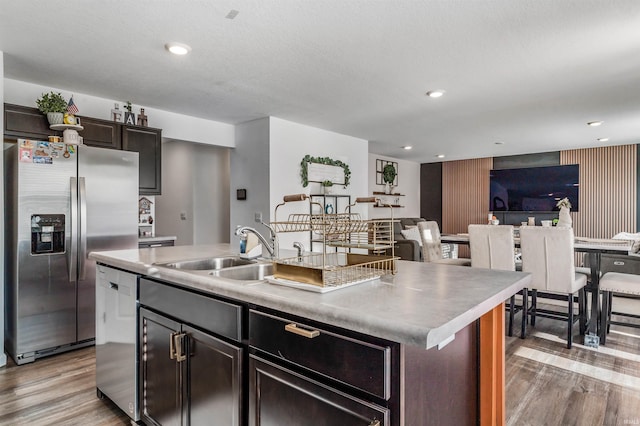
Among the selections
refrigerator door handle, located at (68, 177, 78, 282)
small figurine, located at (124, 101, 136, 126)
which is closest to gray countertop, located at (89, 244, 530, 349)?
refrigerator door handle, located at (68, 177, 78, 282)

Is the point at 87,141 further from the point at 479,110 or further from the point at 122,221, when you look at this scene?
the point at 479,110

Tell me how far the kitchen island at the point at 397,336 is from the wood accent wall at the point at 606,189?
6923mm

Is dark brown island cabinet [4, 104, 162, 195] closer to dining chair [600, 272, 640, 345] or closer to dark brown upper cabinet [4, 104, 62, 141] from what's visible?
dark brown upper cabinet [4, 104, 62, 141]

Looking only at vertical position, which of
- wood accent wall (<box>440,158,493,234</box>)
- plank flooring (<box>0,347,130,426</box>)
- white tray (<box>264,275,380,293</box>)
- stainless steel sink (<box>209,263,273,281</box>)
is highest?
wood accent wall (<box>440,158,493,234</box>)

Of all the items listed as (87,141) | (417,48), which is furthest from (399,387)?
(87,141)

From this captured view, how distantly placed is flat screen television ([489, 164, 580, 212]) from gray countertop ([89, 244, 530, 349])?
700 cm

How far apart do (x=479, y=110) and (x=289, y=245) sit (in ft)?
9.50

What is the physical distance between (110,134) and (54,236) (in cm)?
116

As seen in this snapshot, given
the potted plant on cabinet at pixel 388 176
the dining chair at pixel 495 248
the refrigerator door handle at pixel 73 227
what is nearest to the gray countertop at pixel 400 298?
the refrigerator door handle at pixel 73 227

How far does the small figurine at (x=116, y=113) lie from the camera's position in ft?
12.5

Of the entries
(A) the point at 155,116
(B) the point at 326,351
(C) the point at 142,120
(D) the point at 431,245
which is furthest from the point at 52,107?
(D) the point at 431,245

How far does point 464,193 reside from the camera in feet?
28.4

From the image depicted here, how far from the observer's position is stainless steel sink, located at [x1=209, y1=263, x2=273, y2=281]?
6.10 feet

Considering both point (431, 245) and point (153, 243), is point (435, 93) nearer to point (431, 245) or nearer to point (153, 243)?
point (431, 245)
